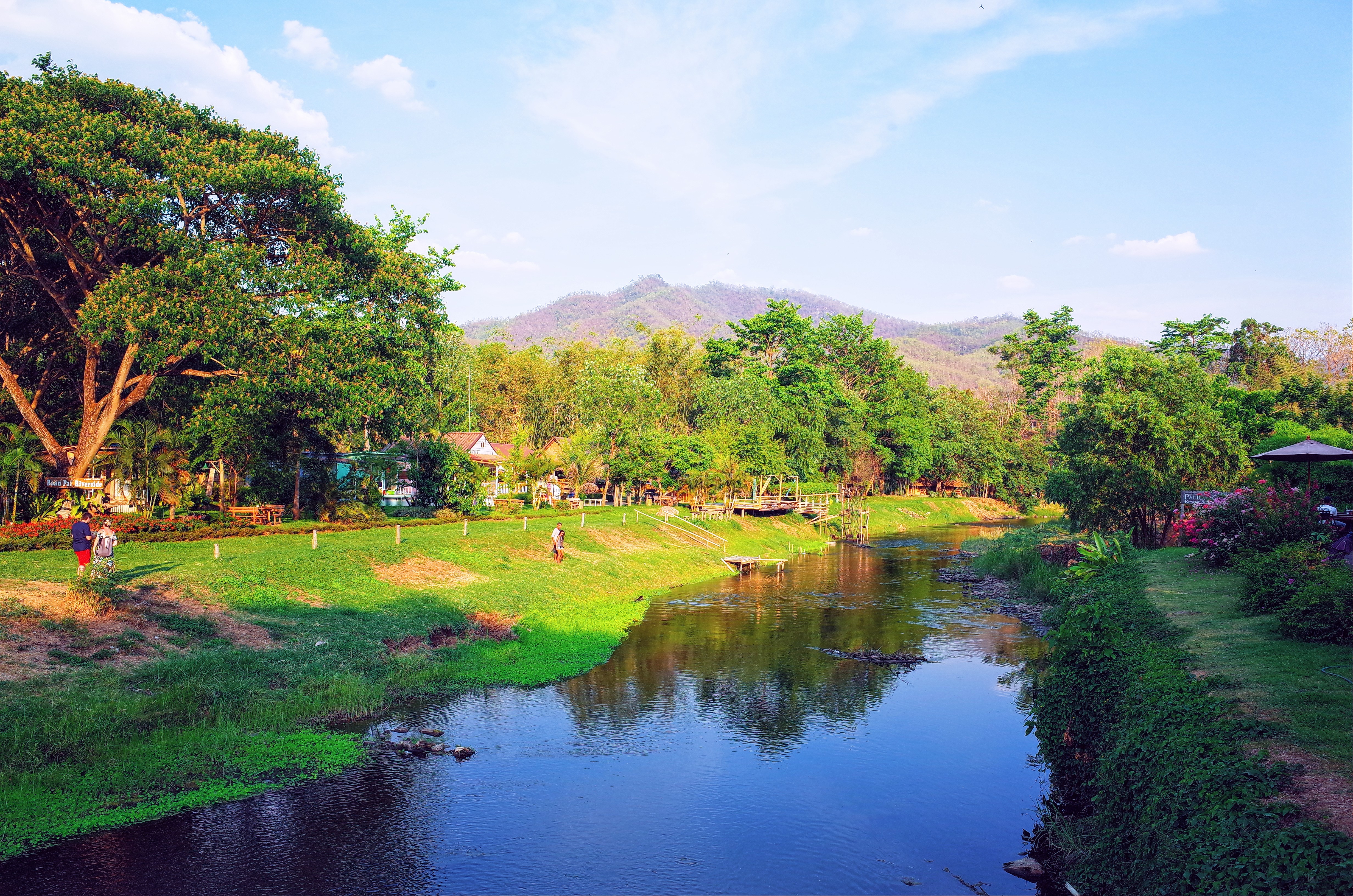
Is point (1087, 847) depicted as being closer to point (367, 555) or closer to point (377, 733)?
point (377, 733)

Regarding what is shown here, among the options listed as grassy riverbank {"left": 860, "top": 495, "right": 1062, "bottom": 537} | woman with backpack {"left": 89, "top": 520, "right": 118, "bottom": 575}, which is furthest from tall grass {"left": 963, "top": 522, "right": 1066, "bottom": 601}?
woman with backpack {"left": 89, "top": 520, "right": 118, "bottom": 575}

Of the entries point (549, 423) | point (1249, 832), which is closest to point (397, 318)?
point (1249, 832)

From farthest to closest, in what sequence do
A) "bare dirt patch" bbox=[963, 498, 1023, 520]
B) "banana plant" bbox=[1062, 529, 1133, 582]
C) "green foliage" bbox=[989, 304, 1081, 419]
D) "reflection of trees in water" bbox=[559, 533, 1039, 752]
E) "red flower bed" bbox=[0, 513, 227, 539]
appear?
"green foliage" bbox=[989, 304, 1081, 419] → "bare dirt patch" bbox=[963, 498, 1023, 520] → "red flower bed" bbox=[0, 513, 227, 539] → "banana plant" bbox=[1062, 529, 1133, 582] → "reflection of trees in water" bbox=[559, 533, 1039, 752]

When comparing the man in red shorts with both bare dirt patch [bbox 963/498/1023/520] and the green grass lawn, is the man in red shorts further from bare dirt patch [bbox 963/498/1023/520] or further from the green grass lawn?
bare dirt patch [bbox 963/498/1023/520]

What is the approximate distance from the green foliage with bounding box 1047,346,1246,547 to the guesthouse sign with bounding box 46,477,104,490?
43.7 m

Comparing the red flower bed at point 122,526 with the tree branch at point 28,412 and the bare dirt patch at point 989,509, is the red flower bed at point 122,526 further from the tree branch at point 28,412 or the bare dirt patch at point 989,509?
the bare dirt patch at point 989,509

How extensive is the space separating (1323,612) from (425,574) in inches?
1002

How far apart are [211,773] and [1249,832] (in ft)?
52.0

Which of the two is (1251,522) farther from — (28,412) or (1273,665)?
(28,412)

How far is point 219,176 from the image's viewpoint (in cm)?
3300

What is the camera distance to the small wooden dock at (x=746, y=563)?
157 ft

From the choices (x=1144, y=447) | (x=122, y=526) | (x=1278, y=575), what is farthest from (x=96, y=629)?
(x=1144, y=447)

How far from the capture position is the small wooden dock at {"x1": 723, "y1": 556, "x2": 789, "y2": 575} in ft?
157

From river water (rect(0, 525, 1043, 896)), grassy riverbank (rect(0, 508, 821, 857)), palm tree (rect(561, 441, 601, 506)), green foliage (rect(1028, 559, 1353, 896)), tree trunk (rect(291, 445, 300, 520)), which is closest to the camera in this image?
green foliage (rect(1028, 559, 1353, 896))
